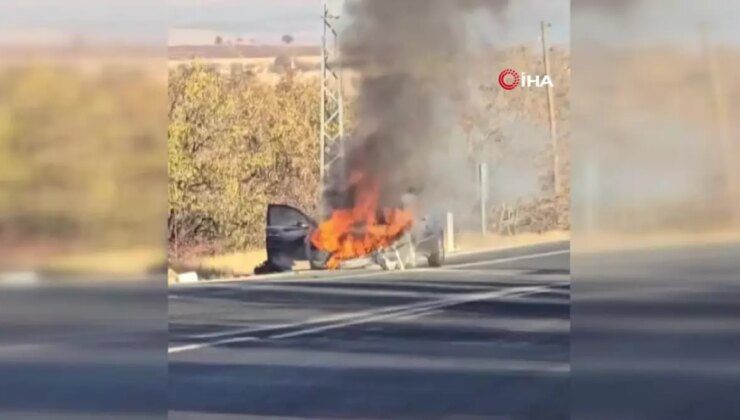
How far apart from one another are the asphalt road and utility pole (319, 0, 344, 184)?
41 centimetres

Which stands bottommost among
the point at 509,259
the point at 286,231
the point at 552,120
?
the point at 509,259

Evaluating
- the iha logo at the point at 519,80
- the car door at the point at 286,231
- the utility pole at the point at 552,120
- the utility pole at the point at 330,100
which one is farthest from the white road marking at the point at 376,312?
the iha logo at the point at 519,80

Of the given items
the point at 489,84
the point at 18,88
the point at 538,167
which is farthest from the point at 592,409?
the point at 18,88

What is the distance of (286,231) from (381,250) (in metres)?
0.33

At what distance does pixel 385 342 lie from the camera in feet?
11.7

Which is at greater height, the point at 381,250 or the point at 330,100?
the point at 330,100

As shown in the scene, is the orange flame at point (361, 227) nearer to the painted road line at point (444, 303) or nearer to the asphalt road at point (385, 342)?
the asphalt road at point (385, 342)

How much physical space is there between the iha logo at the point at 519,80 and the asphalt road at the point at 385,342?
21.1 inches

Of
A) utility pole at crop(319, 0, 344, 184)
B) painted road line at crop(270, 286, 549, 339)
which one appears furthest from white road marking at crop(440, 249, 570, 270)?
utility pole at crop(319, 0, 344, 184)

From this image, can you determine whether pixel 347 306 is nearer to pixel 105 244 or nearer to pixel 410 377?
pixel 410 377

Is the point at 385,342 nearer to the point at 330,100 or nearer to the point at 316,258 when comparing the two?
the point at 316,258

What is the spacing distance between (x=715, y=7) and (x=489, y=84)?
32.8 inches

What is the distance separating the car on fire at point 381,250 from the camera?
3566mm

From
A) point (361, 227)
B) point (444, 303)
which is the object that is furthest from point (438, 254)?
point (361, 227)
